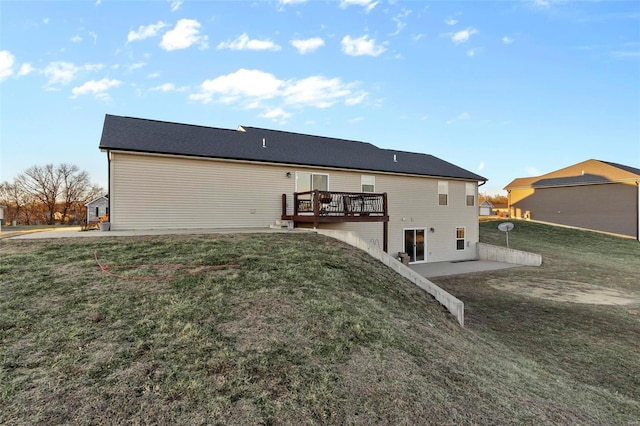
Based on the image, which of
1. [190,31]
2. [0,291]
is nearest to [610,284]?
[0,291]

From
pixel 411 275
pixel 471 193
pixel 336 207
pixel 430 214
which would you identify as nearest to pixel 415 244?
pixel 430 214

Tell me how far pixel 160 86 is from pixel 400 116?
12.7 meters

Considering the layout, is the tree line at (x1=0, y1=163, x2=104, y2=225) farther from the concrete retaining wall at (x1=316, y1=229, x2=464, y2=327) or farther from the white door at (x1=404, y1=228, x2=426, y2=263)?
the concrete retaining wall at (x1=316, y1=229, x2=464, y2=327)

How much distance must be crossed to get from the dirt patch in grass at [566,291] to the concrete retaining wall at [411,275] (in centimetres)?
486

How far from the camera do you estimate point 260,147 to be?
46.8 ft

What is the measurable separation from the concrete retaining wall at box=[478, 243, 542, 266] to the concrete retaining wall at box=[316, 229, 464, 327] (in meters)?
11.9

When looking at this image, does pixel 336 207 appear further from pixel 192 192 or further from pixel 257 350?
pixel 257 350

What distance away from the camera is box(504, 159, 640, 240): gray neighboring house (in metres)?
25.9

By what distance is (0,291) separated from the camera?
4734 mm

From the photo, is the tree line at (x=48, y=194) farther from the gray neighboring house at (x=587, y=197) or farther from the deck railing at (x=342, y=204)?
the gray neighboring house at (x=587, y=197)

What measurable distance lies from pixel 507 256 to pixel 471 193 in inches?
Answer: 158

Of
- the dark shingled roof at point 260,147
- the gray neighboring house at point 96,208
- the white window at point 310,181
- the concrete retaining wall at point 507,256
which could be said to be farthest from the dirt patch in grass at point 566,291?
the gray neighboring house at point 96,208

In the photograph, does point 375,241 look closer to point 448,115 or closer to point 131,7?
point 448,115

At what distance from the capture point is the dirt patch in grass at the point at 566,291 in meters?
10.1
